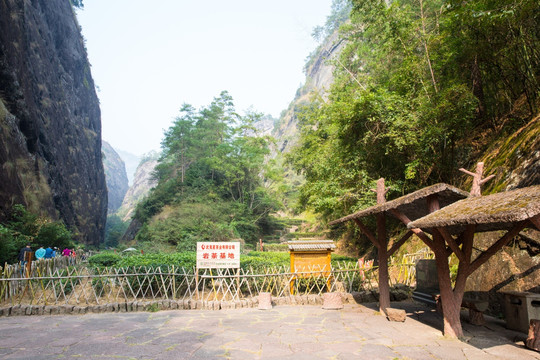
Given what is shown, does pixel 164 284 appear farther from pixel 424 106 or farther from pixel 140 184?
pixel 140 184

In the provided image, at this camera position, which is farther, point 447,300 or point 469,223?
point 447,300

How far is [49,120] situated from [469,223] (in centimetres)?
3038

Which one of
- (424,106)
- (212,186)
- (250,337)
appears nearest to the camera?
(250,337)

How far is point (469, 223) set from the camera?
4.74 m

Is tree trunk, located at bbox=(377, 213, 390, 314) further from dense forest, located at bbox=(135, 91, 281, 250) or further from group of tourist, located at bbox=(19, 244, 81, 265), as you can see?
dense forest, located at bbox=(135, 91, 281, 250)

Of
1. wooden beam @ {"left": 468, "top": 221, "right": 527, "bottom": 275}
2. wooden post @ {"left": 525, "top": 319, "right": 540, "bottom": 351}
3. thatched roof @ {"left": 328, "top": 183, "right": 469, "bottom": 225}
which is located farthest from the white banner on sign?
wooden post @ {"left": 525, "top": 319, "right": 540, "bottom": 351}

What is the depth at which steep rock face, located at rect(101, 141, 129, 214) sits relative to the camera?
104 m

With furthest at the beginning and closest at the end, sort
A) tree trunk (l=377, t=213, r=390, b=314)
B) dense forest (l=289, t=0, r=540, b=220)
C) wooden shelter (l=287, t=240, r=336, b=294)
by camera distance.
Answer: wooden shelter (l=287, t=240, r=336, b=294) < dense forest (l=289, t=0, r=540, b=220) < tree trunk (l=377, t=213, r=390, b=314)

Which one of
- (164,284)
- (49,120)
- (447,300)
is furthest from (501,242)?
(49,120)

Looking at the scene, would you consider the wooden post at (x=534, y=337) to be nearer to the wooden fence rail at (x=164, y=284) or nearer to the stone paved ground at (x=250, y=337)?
the stone paved ground at (x=250, y=337)

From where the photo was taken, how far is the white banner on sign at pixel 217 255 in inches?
361

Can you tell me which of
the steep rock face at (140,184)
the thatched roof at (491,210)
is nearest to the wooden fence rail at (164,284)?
the thatched roof at (491,210)

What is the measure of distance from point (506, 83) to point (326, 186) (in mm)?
7288

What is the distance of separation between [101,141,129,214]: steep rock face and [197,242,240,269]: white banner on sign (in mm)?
96481
